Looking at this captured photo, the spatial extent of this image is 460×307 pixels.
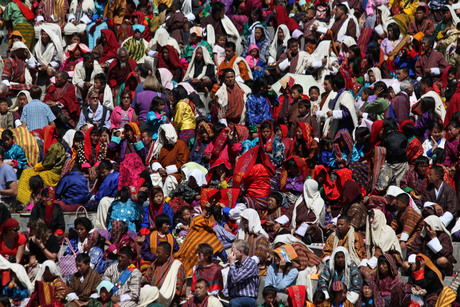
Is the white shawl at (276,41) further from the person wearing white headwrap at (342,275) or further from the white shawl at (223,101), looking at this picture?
the person wearing white headwrap at (342,275)

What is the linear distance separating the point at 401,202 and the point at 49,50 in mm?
7707

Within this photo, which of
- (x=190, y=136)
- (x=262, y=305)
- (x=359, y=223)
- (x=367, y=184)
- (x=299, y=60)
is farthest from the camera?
(x=299, y=60)

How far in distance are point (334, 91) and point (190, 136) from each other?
7.88ft

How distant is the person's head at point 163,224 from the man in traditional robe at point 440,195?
11.2 feet

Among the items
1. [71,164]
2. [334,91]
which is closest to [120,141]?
[71,164]

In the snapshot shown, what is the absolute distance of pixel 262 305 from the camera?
12.8 metres

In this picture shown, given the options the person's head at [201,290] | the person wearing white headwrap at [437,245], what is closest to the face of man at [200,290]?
the person's head at [201,290]

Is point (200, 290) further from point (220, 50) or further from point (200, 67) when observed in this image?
point (220, 50)

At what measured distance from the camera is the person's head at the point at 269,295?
1266 cm

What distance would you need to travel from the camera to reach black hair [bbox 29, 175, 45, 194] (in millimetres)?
15008

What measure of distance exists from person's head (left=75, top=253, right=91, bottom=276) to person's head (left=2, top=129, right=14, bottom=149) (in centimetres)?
330

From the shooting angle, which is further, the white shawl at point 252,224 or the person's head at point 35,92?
the person's head at point 35,92

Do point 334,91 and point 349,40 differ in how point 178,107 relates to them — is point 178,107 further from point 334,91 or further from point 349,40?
point 349,40

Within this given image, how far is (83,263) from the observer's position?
13461mm
